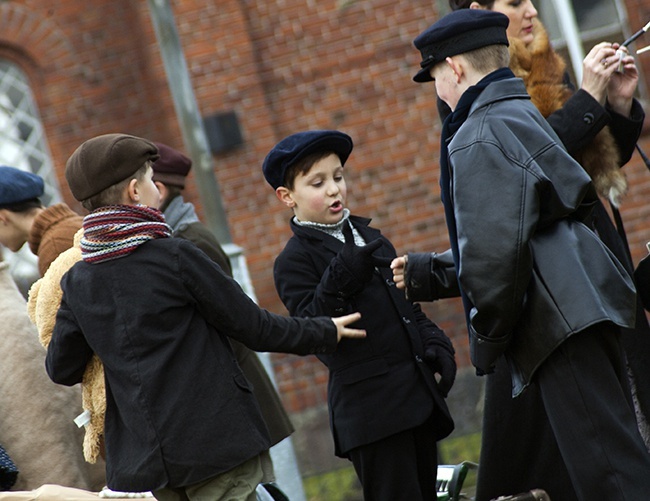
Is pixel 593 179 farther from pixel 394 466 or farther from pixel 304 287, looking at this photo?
pixel 394 466

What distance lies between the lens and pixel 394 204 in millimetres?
9188

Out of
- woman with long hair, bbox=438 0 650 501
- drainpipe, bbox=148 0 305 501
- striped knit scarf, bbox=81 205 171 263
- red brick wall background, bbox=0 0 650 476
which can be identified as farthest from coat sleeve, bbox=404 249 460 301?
red brick wall background, bbox=0 0 650 476

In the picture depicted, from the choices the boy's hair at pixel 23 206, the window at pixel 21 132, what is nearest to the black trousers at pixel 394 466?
the boy's hair at pixel 23 206

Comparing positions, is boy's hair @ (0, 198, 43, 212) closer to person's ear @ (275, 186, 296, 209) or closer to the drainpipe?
the drainpipe

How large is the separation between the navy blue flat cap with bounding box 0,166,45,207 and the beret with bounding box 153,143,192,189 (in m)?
0.57

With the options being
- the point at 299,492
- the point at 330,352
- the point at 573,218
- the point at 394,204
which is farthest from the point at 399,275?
the point at 394,204

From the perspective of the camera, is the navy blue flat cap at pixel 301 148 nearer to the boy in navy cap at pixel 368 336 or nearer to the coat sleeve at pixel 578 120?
the boy in navy cap at pixel 368 336

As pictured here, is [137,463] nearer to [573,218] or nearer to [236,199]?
[573,218]

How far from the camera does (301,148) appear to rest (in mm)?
4391

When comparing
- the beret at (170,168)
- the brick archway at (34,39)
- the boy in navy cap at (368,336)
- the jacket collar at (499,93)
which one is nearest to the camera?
the jacket collar at (499,93)

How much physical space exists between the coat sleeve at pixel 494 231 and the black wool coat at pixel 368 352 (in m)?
0.71

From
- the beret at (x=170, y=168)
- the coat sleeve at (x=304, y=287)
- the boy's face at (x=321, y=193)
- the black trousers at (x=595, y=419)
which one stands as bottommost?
the black trousers at (x=595, y=419)

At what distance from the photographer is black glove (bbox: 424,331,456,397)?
169 inches

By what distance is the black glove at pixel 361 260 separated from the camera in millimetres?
4090
